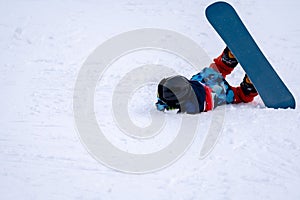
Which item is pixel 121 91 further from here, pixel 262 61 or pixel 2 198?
pixel 2 198

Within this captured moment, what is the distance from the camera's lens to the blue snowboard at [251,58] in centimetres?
283

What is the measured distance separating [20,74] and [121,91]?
0.94 metres

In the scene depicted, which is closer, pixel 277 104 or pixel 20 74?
pixel 277 104

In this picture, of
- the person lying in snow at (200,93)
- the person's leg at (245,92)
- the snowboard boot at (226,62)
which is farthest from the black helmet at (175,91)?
the snowboard boot at (226,62)

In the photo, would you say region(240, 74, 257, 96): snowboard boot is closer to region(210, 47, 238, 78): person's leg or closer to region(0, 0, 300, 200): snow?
region(0, 0, 300, 200): snow

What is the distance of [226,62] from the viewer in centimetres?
323

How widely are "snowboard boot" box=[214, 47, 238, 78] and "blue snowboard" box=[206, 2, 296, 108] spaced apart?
0.44ft

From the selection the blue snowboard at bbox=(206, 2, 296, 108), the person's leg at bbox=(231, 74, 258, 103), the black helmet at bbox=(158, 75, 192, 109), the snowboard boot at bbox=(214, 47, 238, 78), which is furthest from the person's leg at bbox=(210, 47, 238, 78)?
the black helmet at bbox=(158, 75, 192, 109)

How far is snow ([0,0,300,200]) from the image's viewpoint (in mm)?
2031

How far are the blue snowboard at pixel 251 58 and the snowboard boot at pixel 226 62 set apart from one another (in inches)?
5.3

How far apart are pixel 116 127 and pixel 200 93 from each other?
0.60m

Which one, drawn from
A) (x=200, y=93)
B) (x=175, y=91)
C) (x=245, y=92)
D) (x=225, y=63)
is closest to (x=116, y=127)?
(x=175, y=91)

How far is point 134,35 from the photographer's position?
15.1 ft

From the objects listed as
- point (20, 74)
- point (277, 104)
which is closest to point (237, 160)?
point (277, 104)
